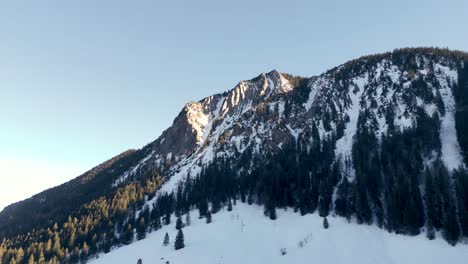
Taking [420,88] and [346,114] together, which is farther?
[346,114]

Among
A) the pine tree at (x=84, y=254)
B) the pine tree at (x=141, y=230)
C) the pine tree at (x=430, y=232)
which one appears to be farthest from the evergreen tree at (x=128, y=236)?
the pine tree at (x=430, y=232)

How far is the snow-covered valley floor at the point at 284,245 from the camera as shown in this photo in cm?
7300

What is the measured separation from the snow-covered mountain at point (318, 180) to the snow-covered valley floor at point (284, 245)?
481mm

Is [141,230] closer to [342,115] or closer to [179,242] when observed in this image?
[179,242]

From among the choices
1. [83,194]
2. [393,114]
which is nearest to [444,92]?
[393,114]

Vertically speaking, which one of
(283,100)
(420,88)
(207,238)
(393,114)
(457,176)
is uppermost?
(283,100)

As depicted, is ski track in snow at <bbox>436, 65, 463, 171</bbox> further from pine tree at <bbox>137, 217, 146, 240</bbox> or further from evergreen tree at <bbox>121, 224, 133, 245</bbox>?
evergreen tree at <bbox>121, 224, 133, 245</bbox>

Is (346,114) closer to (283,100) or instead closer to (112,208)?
(283,100)

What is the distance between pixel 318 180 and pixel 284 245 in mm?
32892

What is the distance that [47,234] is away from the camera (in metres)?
120

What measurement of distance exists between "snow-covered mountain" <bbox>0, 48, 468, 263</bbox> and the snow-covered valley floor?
48 centimetres

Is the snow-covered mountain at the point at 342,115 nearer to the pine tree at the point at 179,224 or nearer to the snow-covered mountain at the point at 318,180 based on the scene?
the snow-covered mountain at the point at 318,180

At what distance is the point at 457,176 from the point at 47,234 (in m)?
126

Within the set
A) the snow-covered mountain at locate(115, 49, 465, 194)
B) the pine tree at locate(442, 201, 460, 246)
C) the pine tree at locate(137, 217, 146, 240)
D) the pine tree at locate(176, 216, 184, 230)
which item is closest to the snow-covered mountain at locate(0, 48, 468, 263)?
the pine tree at locate(442, 201, 460, 246)
